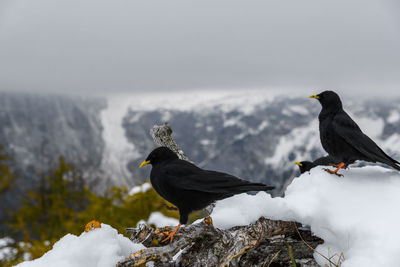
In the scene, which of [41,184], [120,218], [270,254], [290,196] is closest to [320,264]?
[270,254]

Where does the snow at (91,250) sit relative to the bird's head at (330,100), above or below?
below

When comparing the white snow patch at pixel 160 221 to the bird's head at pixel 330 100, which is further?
the white snow patch at pixel 160 221

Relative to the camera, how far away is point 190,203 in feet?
11.8

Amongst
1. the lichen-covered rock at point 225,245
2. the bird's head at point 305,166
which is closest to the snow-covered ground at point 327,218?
the lichen-covered rock at point 225,245

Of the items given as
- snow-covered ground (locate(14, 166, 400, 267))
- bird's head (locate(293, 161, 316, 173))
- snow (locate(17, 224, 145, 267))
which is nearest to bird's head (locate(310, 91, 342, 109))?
snow-covered ground (locate(14, 166, 400, 267))

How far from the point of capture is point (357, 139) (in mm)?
4215

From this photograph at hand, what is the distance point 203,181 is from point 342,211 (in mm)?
1467

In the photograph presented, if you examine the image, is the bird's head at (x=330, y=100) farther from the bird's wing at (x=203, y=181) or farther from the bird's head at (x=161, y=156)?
the bird's head at (x=161, y=156)

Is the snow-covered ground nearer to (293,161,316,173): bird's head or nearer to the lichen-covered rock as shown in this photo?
the lichen-covered rock

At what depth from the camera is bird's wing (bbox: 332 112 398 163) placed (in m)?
4.05

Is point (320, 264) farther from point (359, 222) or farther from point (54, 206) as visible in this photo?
point (54, 206)

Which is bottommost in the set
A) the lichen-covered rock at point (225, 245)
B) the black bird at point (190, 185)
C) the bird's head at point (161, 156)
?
the lichen-covered rock at point (225, 245)

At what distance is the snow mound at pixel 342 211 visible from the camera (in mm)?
3123

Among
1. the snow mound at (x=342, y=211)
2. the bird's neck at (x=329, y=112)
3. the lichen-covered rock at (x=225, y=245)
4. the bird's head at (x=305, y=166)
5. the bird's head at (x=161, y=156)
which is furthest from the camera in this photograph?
the bird's head at (x=305, y=166)
